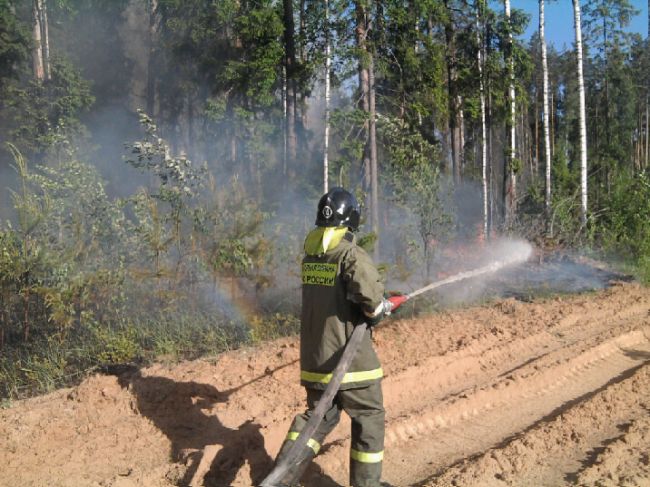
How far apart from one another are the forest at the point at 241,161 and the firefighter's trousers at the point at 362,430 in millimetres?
3606

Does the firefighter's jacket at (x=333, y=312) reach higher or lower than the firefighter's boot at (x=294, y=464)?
higher

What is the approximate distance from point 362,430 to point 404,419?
1.65m

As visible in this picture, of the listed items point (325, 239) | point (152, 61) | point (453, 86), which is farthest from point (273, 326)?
point (152, 61)

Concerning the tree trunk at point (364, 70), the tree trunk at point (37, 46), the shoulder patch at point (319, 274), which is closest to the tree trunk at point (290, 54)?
the tree trunk at point (364, 70)

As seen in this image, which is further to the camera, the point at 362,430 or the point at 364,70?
the point at 364,70

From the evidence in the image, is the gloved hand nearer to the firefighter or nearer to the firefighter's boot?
the firefighter

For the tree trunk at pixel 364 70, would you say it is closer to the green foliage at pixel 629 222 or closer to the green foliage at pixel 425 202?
the green foliage at pixel 425 202

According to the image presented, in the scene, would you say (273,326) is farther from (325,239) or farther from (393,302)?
(325,239)

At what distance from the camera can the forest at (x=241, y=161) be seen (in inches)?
306

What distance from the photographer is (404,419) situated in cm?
574

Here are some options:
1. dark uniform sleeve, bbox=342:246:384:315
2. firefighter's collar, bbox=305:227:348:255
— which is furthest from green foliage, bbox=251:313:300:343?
dark uniform sleeve, bbox=342:246:384:315

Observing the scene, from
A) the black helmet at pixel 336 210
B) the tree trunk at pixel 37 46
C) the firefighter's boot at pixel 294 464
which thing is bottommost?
the firefighter's boot at pixel 294 464

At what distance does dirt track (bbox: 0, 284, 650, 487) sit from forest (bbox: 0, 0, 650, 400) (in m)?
1.26

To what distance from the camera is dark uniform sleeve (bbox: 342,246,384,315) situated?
3992 mm
